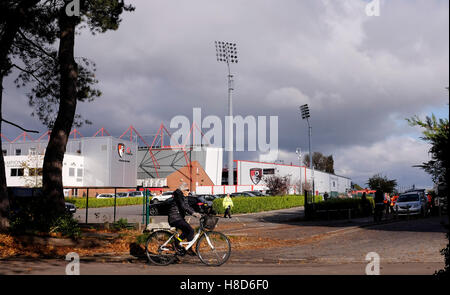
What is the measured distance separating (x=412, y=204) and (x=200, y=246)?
795 inches

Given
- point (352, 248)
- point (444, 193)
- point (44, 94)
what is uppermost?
point (44, 94)

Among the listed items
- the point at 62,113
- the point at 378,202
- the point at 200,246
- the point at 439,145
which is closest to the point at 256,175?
the point at 378,202

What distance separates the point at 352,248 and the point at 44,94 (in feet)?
44.3

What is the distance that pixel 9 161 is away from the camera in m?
58.0

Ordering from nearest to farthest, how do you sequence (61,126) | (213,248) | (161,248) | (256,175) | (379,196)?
(213,248) → (161,248) → (61,126) → (379,196) → (256,175)

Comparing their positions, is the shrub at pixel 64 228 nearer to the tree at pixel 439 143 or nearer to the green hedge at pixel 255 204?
the tree at pixel 439 143

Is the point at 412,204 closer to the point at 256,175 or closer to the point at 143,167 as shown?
the point at 256,175

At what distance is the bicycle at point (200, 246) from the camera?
918cm

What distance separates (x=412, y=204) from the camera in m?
25.6

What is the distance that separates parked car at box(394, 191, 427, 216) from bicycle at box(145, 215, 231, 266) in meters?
18.1
